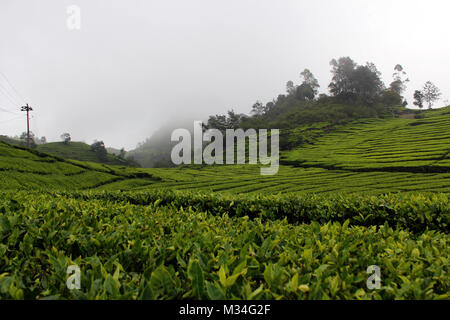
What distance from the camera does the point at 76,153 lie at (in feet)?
190

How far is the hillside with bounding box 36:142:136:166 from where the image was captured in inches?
2217

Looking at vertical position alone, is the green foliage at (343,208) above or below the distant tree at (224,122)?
below

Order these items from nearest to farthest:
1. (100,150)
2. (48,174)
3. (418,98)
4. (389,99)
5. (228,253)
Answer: (228,253) → (48,174) → (389,99) → (100,150) → (418,98)

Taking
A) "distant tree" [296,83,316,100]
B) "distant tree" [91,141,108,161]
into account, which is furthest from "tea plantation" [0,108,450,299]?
"distant tree" [296,83,316,100]

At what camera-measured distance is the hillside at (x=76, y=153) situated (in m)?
56.3

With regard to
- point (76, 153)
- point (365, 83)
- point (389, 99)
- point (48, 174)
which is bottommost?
point (48, 174)

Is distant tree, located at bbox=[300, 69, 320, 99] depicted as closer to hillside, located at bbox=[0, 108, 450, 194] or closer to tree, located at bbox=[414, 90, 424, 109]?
tree, located at bbox=[414, 90, 424, 109]

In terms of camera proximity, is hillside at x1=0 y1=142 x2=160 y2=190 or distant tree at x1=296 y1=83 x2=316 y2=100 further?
distant tree at x1=296 y1=83 x2=316 y2=100

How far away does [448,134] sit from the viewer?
76.7 ft

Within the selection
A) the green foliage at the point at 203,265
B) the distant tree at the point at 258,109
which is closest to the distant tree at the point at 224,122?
the distant tree at the point at 258,109

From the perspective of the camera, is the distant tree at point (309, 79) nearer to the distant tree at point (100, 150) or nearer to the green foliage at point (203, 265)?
the distant tree at point (100, 150)

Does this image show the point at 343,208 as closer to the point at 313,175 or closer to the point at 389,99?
the point at 313,175

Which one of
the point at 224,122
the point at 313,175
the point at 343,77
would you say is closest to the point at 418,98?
the point at 343,77

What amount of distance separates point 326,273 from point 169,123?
480 ft
